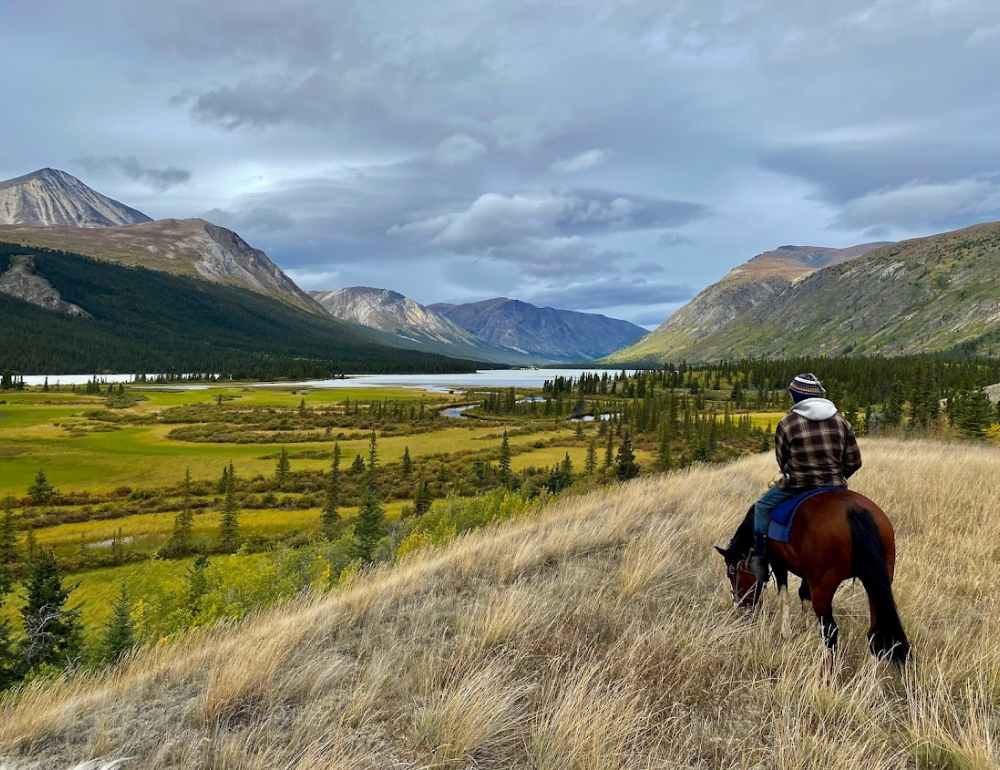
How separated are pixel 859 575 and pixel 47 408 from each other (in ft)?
412

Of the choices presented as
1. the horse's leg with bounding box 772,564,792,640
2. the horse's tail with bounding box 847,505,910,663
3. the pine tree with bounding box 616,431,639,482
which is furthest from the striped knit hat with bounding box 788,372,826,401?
the pine tree with bounding box 616,431,639,482

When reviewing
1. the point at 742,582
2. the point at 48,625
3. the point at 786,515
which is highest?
the point at 786,515

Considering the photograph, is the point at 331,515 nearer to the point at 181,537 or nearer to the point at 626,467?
the point at 181,537

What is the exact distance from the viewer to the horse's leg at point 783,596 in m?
4.58

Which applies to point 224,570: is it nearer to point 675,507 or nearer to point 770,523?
point 675,507

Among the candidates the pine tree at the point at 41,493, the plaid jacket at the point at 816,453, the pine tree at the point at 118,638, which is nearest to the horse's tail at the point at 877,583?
the plaid jacket at the point at 816,453

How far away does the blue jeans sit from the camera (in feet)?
15.8

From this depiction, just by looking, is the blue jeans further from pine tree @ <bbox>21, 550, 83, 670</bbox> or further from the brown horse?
pine tree @ <bbox>21, 550, 83, 670</bbox>

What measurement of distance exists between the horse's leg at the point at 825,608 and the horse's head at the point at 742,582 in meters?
0.76

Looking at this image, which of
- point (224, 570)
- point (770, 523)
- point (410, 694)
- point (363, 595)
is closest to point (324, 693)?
point (410, 694)

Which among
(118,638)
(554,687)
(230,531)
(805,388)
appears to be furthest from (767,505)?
(230,531)

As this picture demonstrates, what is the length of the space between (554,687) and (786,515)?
2604 mm

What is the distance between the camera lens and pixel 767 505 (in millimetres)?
4895

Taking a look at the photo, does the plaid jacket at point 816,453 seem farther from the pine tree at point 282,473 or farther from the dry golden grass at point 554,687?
the pine tree at point 282,473
